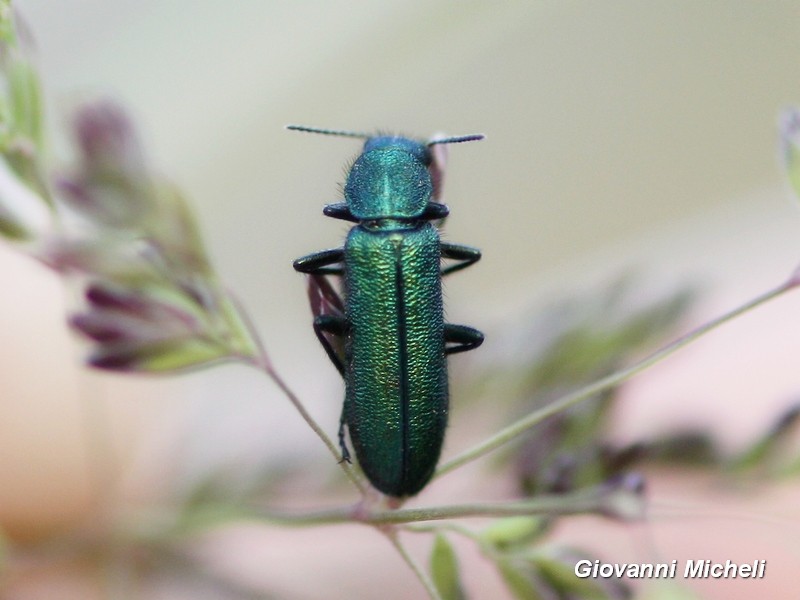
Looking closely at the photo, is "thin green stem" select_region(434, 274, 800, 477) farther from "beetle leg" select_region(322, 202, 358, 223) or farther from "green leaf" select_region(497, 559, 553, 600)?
"beetle leg" select_region(322, 202, 358, 223)

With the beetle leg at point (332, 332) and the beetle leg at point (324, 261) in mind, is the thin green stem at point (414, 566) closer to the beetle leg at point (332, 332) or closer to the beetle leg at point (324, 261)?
the beetle leg at point (332, 332)

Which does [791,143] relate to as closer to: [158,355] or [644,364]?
[644,364]

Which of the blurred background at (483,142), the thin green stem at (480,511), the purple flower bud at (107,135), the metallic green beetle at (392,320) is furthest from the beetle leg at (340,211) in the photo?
the blurred background at (483,142)

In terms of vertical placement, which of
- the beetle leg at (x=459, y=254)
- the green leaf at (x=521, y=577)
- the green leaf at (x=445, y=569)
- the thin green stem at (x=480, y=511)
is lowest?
the green leaf at (x=521, y=577)

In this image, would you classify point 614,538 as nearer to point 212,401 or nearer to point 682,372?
point 682,372

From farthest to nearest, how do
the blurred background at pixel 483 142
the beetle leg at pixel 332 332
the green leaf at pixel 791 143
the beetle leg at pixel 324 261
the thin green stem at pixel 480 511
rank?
the blurred background at pixel 483 142 < the beetle leg at pixel 324 261 < the beetle leg at pixel 332 332 < the green leaf at pixel 791 143 < the thin green stem at pixel 480 511

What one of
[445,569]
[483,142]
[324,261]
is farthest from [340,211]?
[483,142]

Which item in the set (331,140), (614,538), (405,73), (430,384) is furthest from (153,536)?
(405,73)

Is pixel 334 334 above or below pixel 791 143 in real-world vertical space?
below
